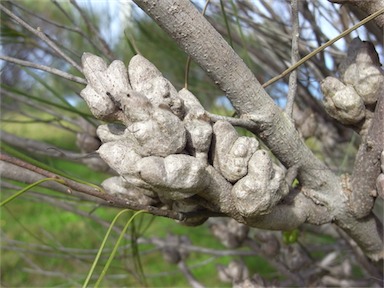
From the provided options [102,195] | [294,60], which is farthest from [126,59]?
[102,195]

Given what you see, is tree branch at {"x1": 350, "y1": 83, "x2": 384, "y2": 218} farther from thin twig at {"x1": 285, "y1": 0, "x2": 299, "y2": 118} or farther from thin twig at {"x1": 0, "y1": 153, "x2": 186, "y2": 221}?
thin twig at {"x1": 0, "y1": 153, "x2": 186, "y2": 221}

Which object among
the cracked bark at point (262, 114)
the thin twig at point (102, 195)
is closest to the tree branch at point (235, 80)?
the cracked bark at point (262, 114)

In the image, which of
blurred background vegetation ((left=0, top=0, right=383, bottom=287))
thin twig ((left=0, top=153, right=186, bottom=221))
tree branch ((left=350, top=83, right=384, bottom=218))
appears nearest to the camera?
thin twig ((left=0, top=153, right=186, bottom=221))

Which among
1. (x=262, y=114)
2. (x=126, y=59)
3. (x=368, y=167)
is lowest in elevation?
(x=368, y=167)

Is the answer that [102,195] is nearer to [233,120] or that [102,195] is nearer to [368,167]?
[233,120]

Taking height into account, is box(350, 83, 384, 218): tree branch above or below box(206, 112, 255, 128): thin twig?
below

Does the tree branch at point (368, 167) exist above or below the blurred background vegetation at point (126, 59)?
below

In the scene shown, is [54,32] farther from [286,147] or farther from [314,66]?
[286,147]

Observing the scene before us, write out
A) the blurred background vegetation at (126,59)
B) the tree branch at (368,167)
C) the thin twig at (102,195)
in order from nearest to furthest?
1. the thin twig at (102,195)
2. the tree branch at (368,167)
3. the blurred background vegetation at (126,59)

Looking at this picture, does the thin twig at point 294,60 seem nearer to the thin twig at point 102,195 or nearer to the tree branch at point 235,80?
the tree branch at point 235,80

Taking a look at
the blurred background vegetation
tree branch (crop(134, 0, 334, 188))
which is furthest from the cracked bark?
the blurred background vegetation

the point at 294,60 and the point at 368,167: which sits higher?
the point at 294,60

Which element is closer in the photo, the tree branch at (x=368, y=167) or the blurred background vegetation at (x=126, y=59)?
the tree branch at (x=368, y=167)
